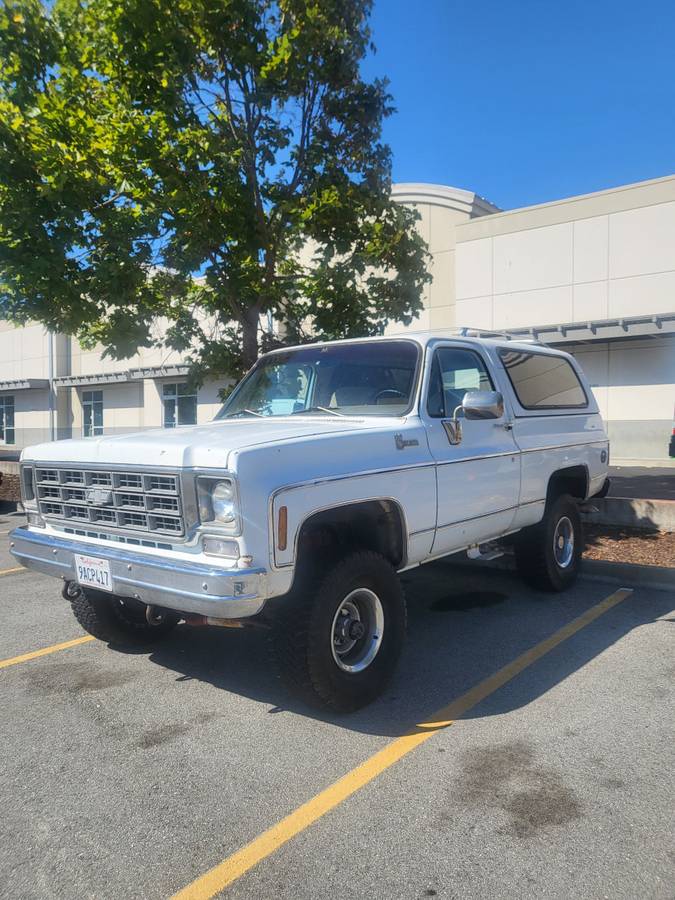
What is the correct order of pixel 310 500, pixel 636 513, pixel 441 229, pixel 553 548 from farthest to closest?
1. pixel 441 229
2. pixel 636 513
3. pixel 553 548
4. pixel 310 500

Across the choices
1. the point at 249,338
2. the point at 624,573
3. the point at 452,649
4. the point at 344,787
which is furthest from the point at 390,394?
the point at 249,338

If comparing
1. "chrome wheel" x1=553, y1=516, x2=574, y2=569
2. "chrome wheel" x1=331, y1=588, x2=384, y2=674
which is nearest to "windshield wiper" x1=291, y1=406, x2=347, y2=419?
"chrome wheel" x1=331, y1=588, x2=384, y2=674

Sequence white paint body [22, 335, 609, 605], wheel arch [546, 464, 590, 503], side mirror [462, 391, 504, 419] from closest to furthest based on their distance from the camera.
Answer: white paint body [22, 335, 609, 605], side mirror [462, 391, 504, 419], wheel arch [546, 464, 590, 503]

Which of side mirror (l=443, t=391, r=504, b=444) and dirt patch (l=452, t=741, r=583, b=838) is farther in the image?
side mirror (l=443, t=391, r=504, b=444)

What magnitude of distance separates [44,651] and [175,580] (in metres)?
2.22

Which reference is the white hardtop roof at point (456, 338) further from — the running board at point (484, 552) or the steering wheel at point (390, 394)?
the running board at point (484, 552)

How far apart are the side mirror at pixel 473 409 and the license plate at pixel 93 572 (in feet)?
7.38

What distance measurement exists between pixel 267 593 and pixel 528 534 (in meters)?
3.26

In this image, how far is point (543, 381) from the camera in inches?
246

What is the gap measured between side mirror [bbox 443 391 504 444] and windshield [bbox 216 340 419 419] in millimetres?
336

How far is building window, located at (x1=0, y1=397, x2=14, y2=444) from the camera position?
131ft

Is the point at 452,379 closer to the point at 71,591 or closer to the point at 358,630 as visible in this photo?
the point at 358,630

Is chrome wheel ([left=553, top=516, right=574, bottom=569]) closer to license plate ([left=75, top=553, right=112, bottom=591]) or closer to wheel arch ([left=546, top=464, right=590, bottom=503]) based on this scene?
wheel arch ([left=546, top=464, right=590, bottom=503])

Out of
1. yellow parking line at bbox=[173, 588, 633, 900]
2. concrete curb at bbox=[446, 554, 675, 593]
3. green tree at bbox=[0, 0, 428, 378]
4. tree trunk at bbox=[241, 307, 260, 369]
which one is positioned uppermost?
green tree at bbox=[0, 0, 428, 378]
